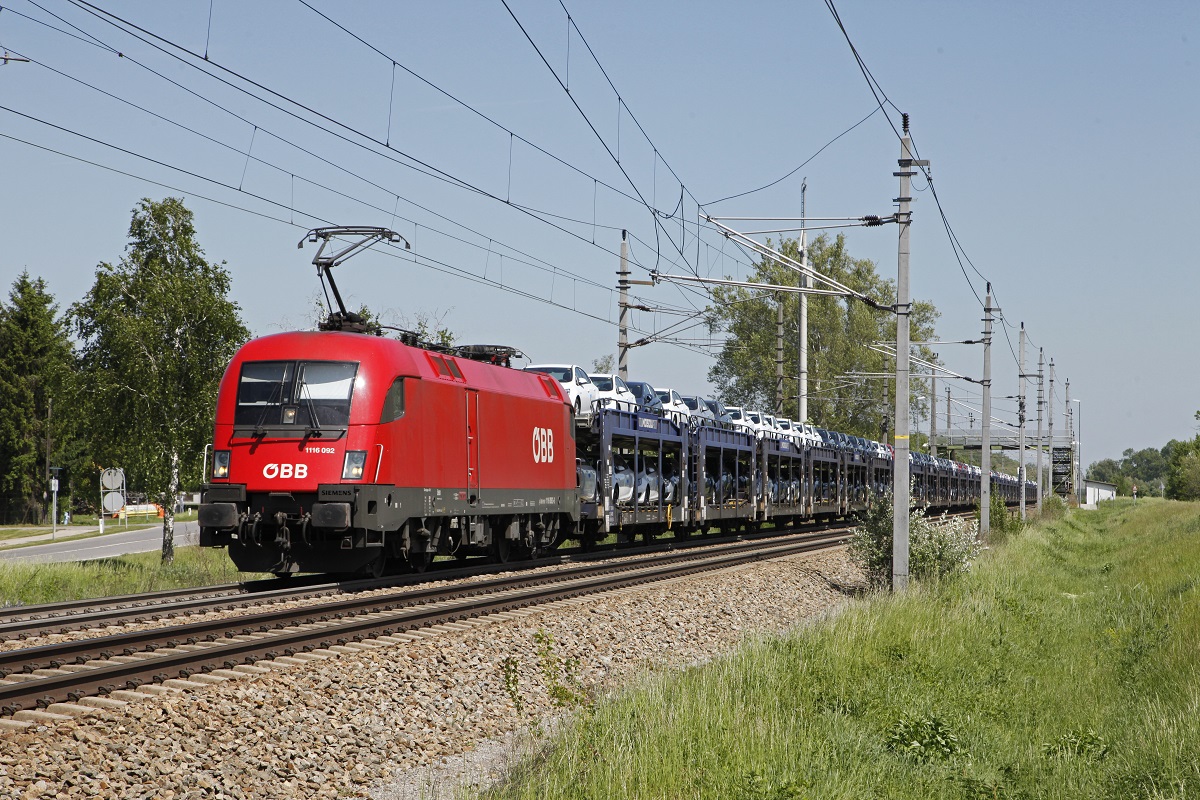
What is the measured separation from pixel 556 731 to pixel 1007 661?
23.1ft

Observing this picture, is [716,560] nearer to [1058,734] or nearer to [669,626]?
[669,626]

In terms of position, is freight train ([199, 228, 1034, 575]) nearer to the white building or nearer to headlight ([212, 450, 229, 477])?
headlight ([212, 450, 229, 477])

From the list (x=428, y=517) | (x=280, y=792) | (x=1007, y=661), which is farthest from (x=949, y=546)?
(x=280, y=792)

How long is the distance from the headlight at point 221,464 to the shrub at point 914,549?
11340mm

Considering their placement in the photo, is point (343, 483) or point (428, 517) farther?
point (428, 517)

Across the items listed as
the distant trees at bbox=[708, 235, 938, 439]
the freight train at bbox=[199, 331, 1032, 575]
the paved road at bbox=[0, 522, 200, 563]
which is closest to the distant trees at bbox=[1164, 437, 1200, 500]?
the distant trees at bbox=[708, 235, 938, 439]

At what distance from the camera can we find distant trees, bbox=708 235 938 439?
241ft

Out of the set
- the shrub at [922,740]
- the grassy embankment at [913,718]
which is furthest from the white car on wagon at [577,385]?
the shrub at [922,740]

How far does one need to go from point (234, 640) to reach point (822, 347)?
222 feet

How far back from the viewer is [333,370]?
617 inches

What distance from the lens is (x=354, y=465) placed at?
50.2ft

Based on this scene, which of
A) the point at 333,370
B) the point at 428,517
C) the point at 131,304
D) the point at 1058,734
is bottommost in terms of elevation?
the point at 1058,734

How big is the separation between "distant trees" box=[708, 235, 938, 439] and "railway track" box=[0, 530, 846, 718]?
55875 millimetres

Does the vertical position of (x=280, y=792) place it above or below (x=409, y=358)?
below
